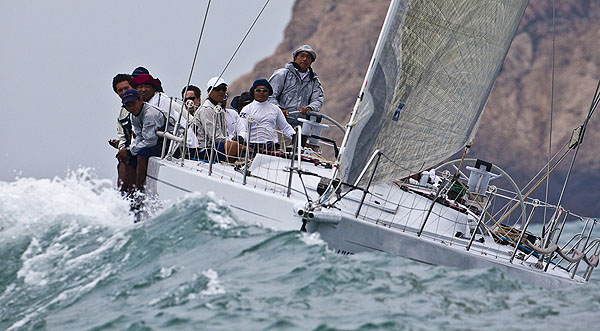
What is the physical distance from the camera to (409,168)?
21.8ft

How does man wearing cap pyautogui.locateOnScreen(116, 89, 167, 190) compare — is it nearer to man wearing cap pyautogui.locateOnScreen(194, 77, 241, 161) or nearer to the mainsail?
man wearing cap pyautogui.locateOnScreen(194, 77, 241, 161)

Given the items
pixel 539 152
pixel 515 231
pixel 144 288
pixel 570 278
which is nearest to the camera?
pixel 144 288

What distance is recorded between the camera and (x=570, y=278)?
6.53 m

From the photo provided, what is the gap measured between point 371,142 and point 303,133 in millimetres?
1858

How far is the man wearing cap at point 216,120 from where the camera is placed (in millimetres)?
7781

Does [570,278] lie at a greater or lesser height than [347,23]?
lesser

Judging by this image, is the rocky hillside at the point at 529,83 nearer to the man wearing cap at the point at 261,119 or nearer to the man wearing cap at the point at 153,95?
the man wearing cap at the point at 153,95

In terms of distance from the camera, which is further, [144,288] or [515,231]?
[515,231]

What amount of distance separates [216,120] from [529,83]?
2482cm

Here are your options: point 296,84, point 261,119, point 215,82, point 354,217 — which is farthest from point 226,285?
point 296,84

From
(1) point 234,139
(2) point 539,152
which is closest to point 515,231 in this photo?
(1) point 234,139

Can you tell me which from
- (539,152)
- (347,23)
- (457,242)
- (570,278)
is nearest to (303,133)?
(457,242)

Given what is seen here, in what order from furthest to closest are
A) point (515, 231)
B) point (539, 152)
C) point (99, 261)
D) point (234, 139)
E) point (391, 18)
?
point (539, 152) → point (234, 139) → point (515, 231) → point (391, 18) → point (99, 261)

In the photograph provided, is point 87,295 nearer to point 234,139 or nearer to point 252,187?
point 252,187
